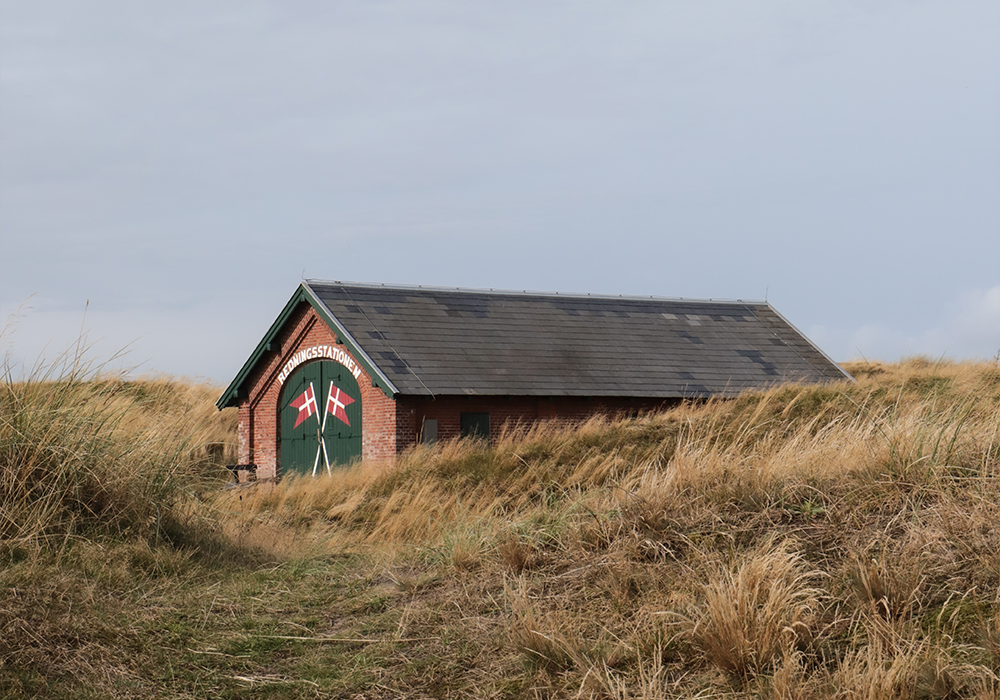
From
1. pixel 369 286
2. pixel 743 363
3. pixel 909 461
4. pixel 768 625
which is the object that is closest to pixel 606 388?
pixel 743 363

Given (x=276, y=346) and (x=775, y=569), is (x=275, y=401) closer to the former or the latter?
(x=276, y=346)

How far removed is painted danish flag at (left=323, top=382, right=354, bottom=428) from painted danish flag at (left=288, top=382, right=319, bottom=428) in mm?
588

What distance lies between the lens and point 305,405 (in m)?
25.8

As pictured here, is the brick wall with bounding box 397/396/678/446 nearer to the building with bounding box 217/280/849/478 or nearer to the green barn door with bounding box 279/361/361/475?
the building with bounding box 217/280/849/478

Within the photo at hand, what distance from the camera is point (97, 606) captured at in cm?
640

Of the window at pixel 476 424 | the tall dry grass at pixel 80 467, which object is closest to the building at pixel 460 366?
the window at pixel 476 424

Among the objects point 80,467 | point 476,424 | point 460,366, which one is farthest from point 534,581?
point 460,366

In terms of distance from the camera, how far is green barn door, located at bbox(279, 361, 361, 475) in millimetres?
24156

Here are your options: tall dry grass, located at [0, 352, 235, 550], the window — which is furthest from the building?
tall dry grass, located at [0, 352, 235, 550]

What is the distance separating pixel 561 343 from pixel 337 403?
20.9ft

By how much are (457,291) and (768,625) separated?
23.2 m

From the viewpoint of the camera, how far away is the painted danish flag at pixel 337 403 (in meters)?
24.3

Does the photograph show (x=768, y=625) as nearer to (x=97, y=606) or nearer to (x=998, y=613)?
(x=998, y=613)

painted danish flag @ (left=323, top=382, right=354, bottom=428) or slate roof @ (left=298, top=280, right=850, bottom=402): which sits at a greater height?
slate roof @ (left=298, top=280, right=850, bottom=402)
